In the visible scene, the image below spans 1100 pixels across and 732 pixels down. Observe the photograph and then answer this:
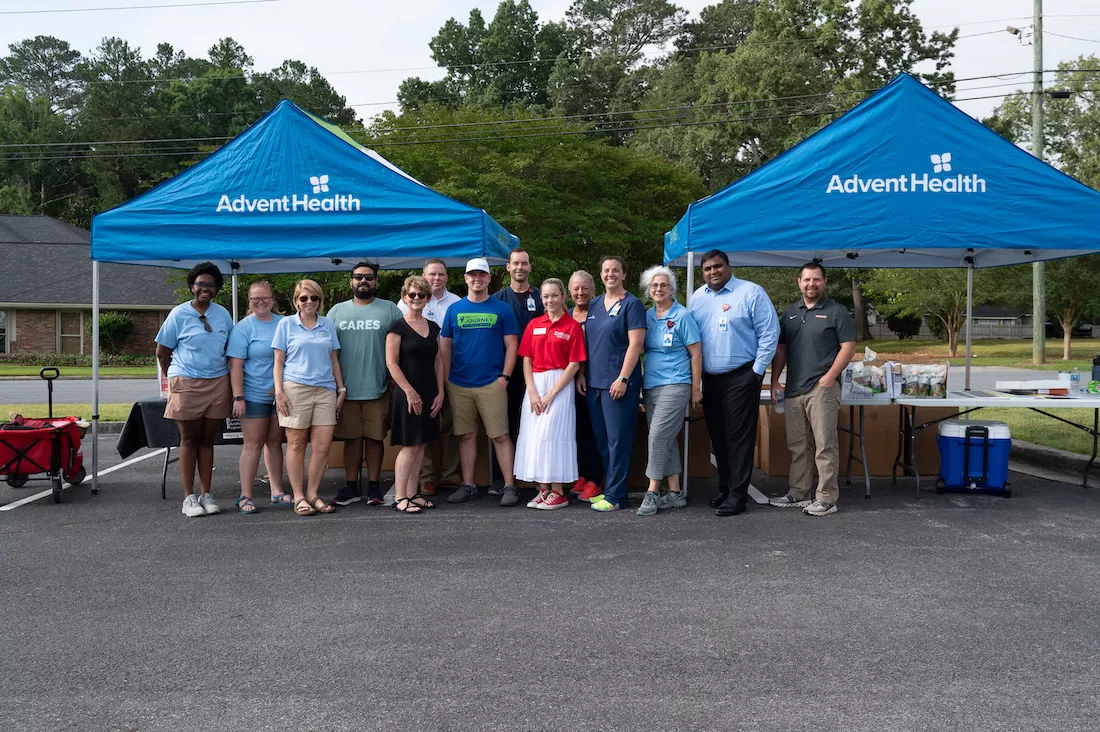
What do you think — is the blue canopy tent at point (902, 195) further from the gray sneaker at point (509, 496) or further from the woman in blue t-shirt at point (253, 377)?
the woman in blue t-shirt at point (253, 377)

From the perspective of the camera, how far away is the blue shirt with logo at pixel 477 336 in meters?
6.81

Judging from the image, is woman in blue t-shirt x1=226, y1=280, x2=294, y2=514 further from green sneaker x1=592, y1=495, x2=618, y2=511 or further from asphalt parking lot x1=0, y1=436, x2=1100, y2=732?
green sneaker x1=592, y1=495, x2=618, y2=511

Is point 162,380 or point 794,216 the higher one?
point 794,216

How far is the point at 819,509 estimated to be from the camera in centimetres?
652

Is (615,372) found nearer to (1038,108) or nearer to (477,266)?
(477,266)

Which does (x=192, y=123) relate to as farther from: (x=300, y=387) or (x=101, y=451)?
(x=300, y=387)

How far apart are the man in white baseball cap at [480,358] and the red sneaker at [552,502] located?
0.91 feet

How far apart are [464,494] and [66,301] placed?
31835 mm

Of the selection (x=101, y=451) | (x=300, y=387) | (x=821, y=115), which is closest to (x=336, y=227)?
(x=300, y=387)

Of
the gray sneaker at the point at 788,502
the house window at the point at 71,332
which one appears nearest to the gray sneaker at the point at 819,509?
the gray sneaker at the point at 788,502

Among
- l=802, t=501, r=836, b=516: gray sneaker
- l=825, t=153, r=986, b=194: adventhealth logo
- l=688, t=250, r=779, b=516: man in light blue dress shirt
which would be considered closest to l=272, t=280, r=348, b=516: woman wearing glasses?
l=688, t=250, r=779, b=516: man in light blue dress shirt

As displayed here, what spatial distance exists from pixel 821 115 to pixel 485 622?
38.6 m

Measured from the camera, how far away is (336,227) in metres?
7.10

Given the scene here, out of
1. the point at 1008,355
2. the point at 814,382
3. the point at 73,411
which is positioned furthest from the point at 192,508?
the point at 1008,355
